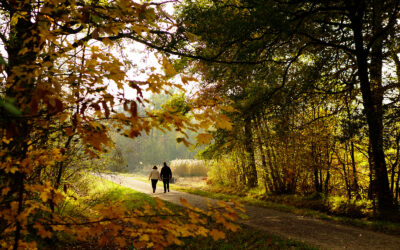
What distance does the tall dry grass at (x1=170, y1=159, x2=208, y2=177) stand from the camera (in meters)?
23.9

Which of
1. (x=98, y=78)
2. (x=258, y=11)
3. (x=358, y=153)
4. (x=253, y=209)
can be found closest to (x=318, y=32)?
(x=258, y=11)

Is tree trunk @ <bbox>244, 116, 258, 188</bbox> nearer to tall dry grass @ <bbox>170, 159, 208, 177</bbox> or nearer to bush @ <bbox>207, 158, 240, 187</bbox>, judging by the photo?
bush @ <bbox>207, 158, 240, 187</bbox>

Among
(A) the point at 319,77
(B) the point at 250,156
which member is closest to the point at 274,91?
(A) the point at 319,77

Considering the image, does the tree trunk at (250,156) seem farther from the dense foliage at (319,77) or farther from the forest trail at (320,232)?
the forest trail at (320,232)

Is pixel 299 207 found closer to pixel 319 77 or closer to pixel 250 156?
pixel 250 156

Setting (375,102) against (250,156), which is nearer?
(375,102)

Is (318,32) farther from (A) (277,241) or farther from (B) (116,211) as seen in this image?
(B) (116,211)

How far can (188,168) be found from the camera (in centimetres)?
2414

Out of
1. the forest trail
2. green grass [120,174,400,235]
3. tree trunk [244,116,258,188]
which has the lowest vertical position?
green grass [120,174,400,235]

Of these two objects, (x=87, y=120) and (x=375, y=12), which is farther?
(x=375, y=12)

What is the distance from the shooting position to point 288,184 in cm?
1001

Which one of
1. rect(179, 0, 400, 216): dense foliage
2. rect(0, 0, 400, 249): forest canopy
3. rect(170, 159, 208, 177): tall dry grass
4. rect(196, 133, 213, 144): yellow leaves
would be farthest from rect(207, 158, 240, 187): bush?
rect(196, 133, 213, 144): yellow leaves

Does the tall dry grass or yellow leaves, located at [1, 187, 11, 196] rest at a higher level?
yellow leaves, located at [1, 187, 11, 196]

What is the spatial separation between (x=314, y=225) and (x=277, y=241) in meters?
1.86
